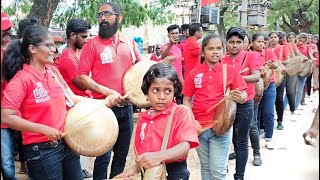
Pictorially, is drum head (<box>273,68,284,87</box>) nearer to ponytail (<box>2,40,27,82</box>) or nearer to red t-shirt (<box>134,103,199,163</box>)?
red t-shirt (<box>134,103,199,163</box>)

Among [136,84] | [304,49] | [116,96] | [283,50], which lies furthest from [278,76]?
[116,96]

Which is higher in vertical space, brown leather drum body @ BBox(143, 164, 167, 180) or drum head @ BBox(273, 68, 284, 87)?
brown leather drum body @ BBox(143, 164, 167, 180)

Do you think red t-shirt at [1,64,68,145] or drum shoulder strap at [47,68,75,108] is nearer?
red t-shirt at [1,64,68,145]

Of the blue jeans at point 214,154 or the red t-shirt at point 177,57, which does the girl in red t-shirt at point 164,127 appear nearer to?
the blue jeans at point 214,154

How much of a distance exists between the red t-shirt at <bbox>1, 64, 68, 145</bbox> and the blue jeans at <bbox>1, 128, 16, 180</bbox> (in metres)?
1.07

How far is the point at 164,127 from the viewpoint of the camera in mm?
2822

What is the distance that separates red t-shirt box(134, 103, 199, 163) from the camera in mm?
2752

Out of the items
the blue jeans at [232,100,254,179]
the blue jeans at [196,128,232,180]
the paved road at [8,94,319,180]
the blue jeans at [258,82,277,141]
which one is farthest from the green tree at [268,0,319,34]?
the blue jeans at [196,128,232,180]

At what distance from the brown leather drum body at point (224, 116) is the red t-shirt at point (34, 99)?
1.36 metres

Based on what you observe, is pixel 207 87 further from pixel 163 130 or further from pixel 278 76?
pixel 278 76

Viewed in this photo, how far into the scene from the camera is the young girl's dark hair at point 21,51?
3098mm

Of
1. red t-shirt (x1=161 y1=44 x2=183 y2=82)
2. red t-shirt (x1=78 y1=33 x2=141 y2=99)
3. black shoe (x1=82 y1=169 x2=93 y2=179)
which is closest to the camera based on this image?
red t-shirt (x1=78 y1=33 x2=141 y2=99)

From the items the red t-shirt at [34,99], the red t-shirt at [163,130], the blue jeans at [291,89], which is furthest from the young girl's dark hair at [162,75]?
the blue jeans at [291,89]

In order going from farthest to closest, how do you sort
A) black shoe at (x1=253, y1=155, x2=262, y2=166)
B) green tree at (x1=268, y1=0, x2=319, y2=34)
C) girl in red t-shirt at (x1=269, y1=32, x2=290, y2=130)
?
green tree at (x1=268, y1=0, x2=319, y2=34)
girl in red t-shirt at (x1=269, y1=32, x2=290, y2=130)
black shoe at (x1=253, y1=155, x2=262, y2=166)
